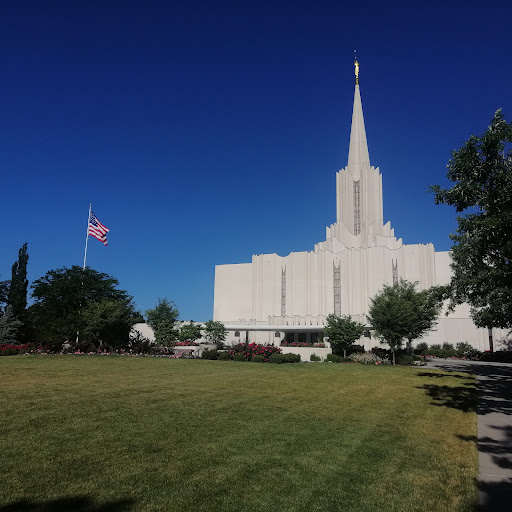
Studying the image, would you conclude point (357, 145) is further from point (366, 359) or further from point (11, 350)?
point (11, 350)

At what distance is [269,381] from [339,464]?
33.8ft

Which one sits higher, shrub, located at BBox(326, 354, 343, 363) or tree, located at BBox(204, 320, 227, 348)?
tree, located at BBox(204, 320, 227, 348)

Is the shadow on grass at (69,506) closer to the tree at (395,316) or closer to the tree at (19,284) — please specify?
the tree at (395,316)

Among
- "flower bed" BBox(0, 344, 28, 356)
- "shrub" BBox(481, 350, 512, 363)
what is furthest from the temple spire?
"flower bed" BBox(0, 344, 28, 356)

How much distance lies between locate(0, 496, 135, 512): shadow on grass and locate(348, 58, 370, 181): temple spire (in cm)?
7411

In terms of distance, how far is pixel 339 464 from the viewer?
6086 millimetres

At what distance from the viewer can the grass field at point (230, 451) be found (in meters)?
4.76

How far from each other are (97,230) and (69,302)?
22.1 feet

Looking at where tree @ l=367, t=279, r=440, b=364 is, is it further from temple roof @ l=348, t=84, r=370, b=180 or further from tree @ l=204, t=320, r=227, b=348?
temple roof @ l=348, t=84, r=370, b=180

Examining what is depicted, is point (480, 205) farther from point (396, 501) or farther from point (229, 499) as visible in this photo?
point (229, 499)

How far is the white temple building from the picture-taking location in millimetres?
57656

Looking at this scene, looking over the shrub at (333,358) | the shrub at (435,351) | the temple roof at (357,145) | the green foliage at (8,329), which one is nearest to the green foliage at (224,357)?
the shrub at (333,358)

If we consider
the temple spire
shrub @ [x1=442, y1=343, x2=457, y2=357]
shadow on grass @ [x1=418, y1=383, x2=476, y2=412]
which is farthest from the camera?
the temple spire

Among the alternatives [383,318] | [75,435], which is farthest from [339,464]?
[383,318]
